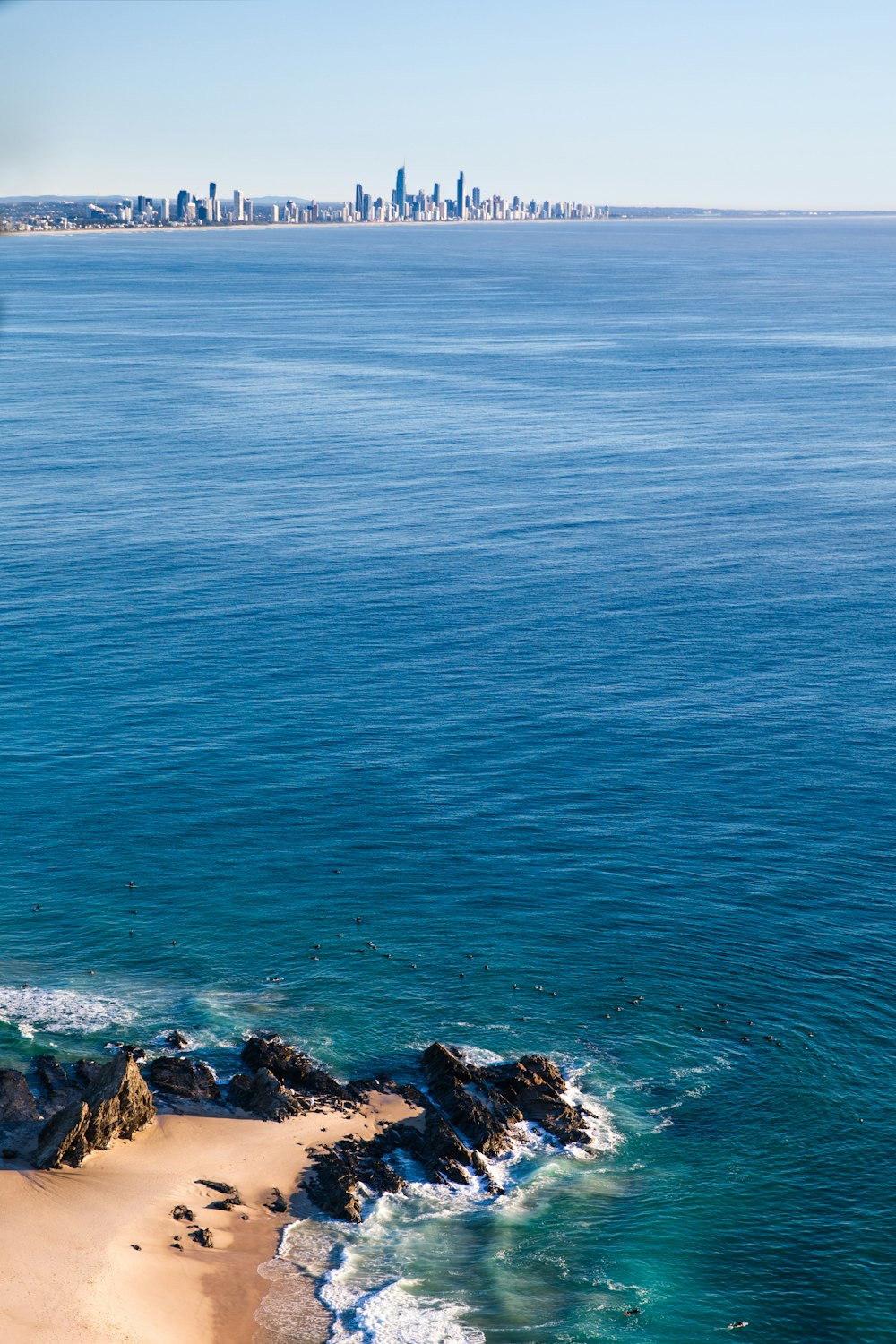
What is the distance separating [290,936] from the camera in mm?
76688

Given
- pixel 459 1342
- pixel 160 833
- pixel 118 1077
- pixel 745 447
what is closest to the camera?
pixel 459 1342

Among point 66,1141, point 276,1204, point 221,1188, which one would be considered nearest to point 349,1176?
point 276,1204

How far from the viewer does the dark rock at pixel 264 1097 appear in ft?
205

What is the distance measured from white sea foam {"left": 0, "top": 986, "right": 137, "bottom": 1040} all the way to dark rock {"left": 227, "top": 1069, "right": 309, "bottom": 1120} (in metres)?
8.88

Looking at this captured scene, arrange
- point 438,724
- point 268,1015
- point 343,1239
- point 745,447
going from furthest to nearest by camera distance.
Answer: point 745,447 < point 438,724 < point 268,1015 < point 343,1239

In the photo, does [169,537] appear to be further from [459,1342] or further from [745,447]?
[459,1342]

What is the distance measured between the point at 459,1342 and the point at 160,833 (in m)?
43.1

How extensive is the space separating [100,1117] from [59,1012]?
39.1 feet

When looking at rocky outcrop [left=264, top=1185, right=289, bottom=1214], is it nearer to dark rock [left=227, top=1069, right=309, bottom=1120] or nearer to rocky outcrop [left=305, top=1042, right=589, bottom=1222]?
rocky outcrop [left=305, top=1042, right=589, bottom=1222]

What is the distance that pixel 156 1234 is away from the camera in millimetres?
55375

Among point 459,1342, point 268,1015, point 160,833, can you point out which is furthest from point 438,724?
point 459,1342

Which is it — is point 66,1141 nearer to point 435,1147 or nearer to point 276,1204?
point 276,1204

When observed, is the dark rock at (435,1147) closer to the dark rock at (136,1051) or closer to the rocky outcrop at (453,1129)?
the rocky outcrop at (453,1129)

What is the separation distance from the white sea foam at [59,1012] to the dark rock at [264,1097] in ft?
29.1
